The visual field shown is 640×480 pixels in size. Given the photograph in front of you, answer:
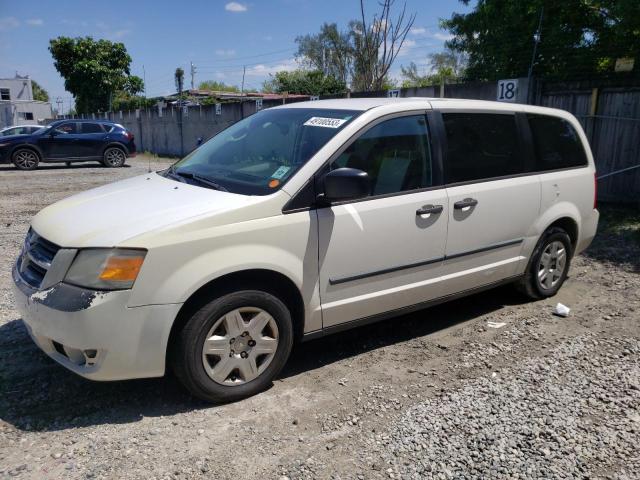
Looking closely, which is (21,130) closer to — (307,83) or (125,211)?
(125,211)

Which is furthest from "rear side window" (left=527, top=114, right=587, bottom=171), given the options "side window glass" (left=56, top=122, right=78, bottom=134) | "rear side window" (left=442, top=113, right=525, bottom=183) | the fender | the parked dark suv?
the fender

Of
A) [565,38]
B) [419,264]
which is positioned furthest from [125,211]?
[565,38]

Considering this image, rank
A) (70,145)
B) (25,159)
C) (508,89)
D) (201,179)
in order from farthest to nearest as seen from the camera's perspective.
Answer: (70,145) < (25,159) < (508,89) < (201,179)

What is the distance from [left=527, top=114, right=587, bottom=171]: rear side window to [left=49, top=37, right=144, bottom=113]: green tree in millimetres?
38692

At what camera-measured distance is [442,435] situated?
9.88ft

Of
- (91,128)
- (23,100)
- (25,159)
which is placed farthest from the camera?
(23,100)

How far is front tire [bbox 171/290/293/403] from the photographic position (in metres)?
3.07

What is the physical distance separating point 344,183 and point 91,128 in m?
17.4

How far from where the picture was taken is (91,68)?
38844 millimetres

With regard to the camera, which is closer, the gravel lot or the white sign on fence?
the gravel lot

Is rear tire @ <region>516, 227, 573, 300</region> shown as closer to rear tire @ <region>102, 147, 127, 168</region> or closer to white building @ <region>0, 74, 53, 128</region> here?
rear tire @ <region>102, 147, 127, 168</region>

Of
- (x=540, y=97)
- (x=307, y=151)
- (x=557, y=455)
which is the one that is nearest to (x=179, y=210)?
(x=307, y=151)

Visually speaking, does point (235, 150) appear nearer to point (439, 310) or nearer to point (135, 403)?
point (135, 403)

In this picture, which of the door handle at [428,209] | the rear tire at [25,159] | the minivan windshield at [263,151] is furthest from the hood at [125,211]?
the rear tire at [25,159]
